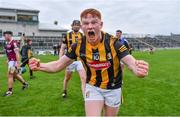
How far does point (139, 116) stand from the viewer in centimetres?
804

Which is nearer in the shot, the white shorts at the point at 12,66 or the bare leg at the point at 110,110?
the bare leg at the point at 110,110

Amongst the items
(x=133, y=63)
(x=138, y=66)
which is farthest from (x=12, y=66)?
(x=138, y=66)

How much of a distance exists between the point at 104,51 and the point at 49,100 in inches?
219

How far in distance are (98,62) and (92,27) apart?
0.57 meters

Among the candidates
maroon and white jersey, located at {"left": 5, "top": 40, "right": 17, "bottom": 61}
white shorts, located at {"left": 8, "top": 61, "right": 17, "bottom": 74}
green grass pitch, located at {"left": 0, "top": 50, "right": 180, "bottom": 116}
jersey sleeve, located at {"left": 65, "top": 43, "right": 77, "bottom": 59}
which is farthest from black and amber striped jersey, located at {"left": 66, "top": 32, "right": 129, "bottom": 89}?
white shorts, located at {"left": 8, "top": 61, "right": 17, "bottom": 74}

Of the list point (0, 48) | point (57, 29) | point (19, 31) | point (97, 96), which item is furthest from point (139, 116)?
point (57, 29)

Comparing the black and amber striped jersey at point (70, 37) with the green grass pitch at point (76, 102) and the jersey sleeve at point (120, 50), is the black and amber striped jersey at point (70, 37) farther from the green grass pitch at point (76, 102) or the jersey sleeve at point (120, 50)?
the jersey sleeve at point (120, 50)

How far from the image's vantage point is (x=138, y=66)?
174 inches

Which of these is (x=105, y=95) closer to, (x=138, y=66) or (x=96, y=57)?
(x=96, y=57)

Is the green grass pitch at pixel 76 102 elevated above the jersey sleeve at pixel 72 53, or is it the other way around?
the jersey sleeve at pixel 72 53

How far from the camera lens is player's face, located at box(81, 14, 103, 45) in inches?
193

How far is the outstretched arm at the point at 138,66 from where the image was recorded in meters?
4.35

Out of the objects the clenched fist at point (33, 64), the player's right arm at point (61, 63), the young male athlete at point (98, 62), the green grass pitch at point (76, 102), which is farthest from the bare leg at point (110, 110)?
the green grass pitch at point (76, 102)

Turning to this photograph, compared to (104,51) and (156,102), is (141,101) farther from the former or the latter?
(104,51)
